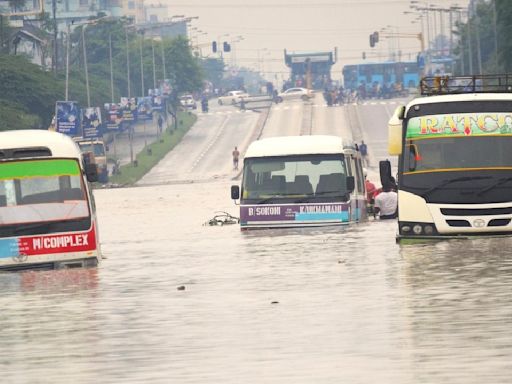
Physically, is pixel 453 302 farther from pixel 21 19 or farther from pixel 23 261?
pixel 21 19

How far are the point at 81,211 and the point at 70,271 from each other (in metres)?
0.84

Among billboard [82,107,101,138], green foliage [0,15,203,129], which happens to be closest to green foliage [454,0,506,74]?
billboard [82,107,101,138]

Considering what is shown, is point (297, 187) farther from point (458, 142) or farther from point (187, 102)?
point (187, 102)

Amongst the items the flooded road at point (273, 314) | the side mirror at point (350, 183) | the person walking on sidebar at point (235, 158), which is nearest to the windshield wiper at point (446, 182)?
the flooded road at point (273, 314)

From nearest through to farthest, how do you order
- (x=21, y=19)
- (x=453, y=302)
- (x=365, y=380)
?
(x=365, y=380), (x=453, y=302), (x=21, y=19)

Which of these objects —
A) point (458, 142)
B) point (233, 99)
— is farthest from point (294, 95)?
point (458, 142)

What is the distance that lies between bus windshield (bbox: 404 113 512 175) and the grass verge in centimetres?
7012

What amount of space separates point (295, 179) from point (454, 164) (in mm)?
8343

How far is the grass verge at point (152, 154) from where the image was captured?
324 feet

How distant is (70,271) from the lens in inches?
958

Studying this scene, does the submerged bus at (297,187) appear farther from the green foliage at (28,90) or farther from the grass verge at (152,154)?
the green foliage at (28,90)

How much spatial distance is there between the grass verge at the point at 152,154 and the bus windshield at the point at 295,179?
6200 cm

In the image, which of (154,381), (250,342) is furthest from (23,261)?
(154,381)

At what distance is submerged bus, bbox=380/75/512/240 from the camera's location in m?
24.4
